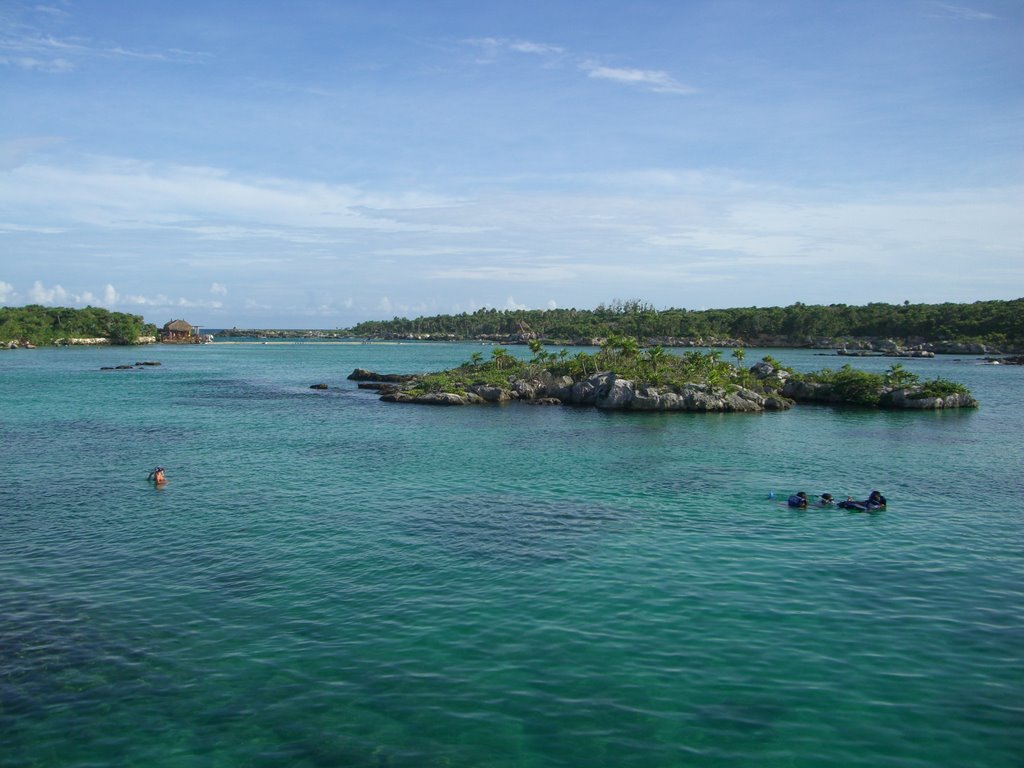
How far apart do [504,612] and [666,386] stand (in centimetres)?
5951

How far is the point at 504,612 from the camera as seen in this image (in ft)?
73.6

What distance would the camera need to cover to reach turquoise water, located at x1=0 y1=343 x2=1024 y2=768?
52.2ft

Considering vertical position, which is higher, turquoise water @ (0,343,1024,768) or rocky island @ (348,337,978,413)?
rocky island @ (348,337,978,413)

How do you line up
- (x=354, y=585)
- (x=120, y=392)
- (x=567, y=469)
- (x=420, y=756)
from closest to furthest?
(x=420, y=756)
(x=354, y=585)
(x=567, y=469)
(x=120, y=392)

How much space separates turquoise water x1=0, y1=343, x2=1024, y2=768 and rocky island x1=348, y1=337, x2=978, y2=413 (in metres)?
29.1

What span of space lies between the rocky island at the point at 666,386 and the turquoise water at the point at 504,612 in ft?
95.4

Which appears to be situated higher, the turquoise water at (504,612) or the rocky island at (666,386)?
the rocky island at (666,386)

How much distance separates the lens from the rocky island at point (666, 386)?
77.8 m

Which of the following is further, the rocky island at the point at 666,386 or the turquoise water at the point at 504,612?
the rocky island at the point at 666,386

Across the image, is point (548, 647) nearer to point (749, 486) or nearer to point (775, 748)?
point (775, 748)

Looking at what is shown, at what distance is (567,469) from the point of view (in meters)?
45.2

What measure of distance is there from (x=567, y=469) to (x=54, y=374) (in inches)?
4214

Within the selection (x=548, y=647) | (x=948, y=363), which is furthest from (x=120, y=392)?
(x=948, y=363)

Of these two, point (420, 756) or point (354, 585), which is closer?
point (420, 756)
